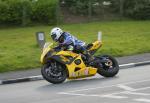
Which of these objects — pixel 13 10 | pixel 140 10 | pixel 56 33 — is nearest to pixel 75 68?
pixel 56 33

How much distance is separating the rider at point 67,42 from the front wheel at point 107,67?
1.28ft

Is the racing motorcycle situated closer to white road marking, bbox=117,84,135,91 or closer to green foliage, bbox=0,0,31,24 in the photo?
white road marking, bbox=117,84,135,91

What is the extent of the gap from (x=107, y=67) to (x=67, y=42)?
1410mm

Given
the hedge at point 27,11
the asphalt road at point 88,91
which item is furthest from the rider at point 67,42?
the hedge at point 27,11

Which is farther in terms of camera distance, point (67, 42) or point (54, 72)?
point (67, 42)

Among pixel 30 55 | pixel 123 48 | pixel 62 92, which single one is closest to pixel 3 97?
pixel 62 92

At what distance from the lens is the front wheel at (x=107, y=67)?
15598 millimetres

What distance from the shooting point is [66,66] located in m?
15.0

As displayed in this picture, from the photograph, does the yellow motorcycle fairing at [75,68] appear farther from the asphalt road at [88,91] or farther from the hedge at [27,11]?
the hedge at [27,11]

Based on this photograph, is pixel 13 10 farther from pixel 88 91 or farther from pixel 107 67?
pixel 88 91

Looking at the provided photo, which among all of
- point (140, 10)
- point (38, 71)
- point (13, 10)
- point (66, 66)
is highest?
point (66, 66)

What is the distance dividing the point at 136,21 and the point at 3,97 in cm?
2216

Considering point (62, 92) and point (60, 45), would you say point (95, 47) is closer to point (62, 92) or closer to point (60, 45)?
point (60, 45)

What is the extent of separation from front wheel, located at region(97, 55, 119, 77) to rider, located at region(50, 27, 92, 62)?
39 centimetres
